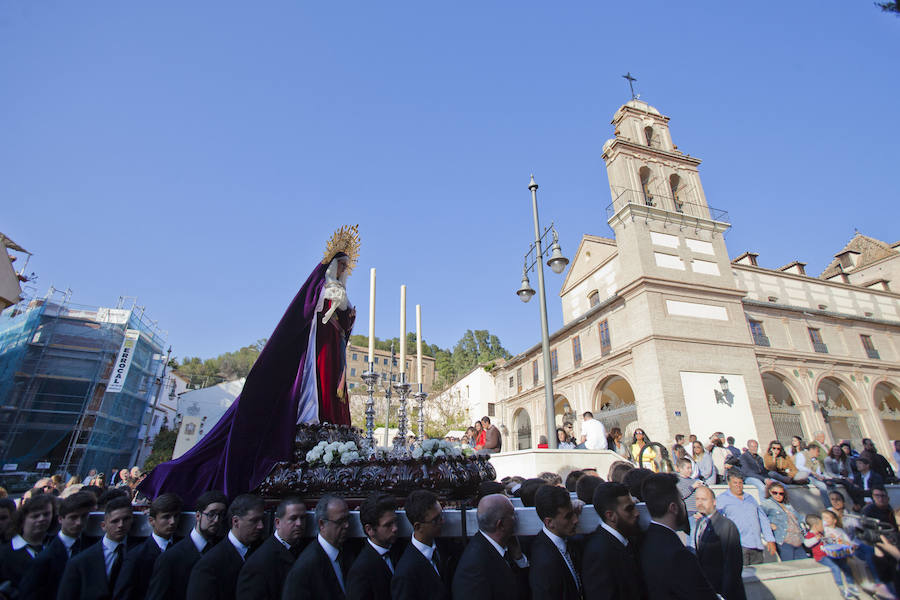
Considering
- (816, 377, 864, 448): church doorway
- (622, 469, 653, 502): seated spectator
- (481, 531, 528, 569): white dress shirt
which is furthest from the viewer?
(816, 377, 864, 448): church doorway

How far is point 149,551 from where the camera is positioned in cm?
301

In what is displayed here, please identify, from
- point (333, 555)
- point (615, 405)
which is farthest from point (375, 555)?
point (615, 405)

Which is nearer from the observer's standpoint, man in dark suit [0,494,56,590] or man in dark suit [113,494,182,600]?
man in dark suit [113,494,182,600]

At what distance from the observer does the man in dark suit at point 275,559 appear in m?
2.62

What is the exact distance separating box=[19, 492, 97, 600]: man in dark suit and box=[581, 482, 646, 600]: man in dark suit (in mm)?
3474

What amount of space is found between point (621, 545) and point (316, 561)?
185cm

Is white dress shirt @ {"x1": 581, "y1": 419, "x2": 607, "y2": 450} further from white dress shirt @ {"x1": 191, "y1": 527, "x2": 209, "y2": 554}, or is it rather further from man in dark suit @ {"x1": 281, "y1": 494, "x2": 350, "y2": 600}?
white dress shirt @ {"x1": 191, "y1": 527, "x2": 209, "y2": 554}

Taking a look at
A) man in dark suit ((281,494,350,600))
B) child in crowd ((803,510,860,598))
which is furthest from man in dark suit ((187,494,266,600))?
child in crowd ((803,510,860,598))

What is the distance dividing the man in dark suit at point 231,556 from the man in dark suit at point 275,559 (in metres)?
0.14

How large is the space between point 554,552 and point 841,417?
27551mm

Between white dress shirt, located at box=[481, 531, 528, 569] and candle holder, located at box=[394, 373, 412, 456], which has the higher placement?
candle holder, located at box=[394, 373, 412, 456]

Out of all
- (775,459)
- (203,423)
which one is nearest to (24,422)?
(203,423)

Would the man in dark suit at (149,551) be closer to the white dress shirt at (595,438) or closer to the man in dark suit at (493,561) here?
the man in dark suit at (493,561)

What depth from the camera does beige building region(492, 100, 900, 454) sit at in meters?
18.5
